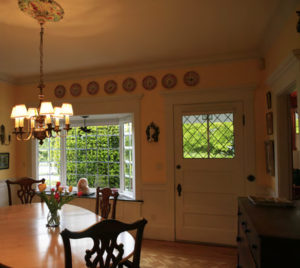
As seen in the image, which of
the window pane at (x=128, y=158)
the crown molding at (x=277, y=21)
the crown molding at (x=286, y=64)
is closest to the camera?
the crown molding at (x=286, y=64)

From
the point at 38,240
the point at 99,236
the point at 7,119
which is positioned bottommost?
the point at 38,240

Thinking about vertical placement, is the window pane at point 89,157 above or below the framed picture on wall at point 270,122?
below

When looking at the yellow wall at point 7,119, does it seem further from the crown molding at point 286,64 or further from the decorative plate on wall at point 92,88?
the crown molding at point 286,64

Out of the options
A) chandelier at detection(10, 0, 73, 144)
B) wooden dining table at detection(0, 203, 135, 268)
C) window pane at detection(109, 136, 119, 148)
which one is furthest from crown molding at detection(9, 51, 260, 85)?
wooden dining table at detection(0, 203, 135, 268)

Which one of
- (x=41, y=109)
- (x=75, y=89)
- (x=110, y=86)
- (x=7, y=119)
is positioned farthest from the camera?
(x=7, y=119)

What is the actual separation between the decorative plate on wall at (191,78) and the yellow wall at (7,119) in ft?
10.0

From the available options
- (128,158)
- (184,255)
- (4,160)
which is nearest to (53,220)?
(184,255)

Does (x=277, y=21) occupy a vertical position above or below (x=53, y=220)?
above

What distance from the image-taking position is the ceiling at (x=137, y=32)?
6.90 feet

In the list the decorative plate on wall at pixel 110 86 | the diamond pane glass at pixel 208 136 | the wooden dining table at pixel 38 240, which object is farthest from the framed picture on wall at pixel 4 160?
the diamond pane glass at pixel 208 136

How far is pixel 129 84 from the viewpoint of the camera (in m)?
3.74

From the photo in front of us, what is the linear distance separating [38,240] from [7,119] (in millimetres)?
3096

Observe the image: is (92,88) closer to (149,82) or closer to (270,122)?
(149,82)

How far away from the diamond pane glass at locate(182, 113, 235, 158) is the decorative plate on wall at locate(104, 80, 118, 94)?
3.91 feet
